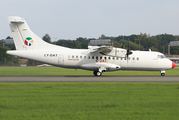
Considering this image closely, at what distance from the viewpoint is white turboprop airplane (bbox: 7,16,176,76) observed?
26781mm

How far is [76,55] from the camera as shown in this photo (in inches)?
1088

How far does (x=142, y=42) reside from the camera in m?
143

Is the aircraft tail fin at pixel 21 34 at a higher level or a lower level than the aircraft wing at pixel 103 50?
higher

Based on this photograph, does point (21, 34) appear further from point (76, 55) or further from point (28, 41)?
point (76, 55)

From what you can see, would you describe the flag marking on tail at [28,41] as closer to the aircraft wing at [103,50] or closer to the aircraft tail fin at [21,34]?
the aircraft tail fin at [21,34]

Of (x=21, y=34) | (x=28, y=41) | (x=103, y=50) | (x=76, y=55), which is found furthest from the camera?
(x=76, y=55)

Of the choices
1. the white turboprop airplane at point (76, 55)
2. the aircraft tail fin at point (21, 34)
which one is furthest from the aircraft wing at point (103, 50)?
the aircraft tail fin at point (21, 34)

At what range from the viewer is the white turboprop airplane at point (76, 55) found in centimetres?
2678
